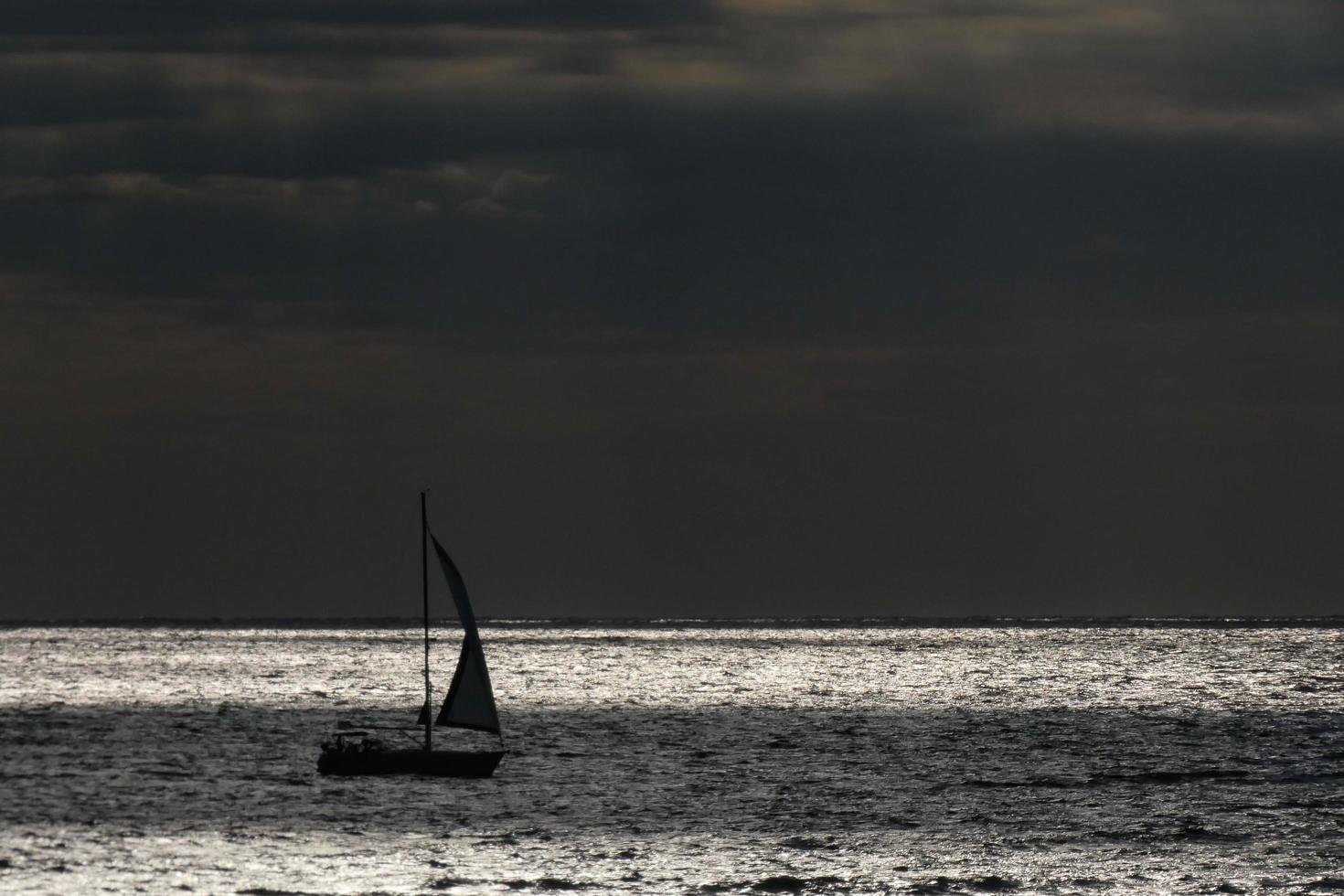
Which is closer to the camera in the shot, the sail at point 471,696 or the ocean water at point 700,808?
the ocean water at point 700,808

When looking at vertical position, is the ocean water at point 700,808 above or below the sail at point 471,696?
below

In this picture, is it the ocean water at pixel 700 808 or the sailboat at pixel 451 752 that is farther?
the sailboat at pixel 451 752

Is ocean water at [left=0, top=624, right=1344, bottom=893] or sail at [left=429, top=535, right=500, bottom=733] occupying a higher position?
sail at [left=429, top=535, right=500, bottom=733]

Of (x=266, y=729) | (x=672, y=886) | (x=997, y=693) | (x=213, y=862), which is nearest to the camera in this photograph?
(x=672, y=886)

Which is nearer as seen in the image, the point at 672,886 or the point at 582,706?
the point at 672,886

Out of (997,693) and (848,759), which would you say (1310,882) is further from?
(997,693)

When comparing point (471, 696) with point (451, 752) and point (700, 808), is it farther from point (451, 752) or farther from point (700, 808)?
point (700, 808)

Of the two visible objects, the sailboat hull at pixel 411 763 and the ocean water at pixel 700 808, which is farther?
the sailboat hull at pixel 411 763

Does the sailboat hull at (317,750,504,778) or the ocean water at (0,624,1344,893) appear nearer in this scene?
the ocean water at (0,624,1344,893)

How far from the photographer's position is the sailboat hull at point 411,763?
8200 cm

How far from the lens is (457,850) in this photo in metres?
61.9

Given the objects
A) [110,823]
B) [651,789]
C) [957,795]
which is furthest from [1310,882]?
[110,823]

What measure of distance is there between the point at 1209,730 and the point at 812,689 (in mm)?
69310

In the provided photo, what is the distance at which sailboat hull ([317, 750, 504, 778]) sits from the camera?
82000 millimetres
